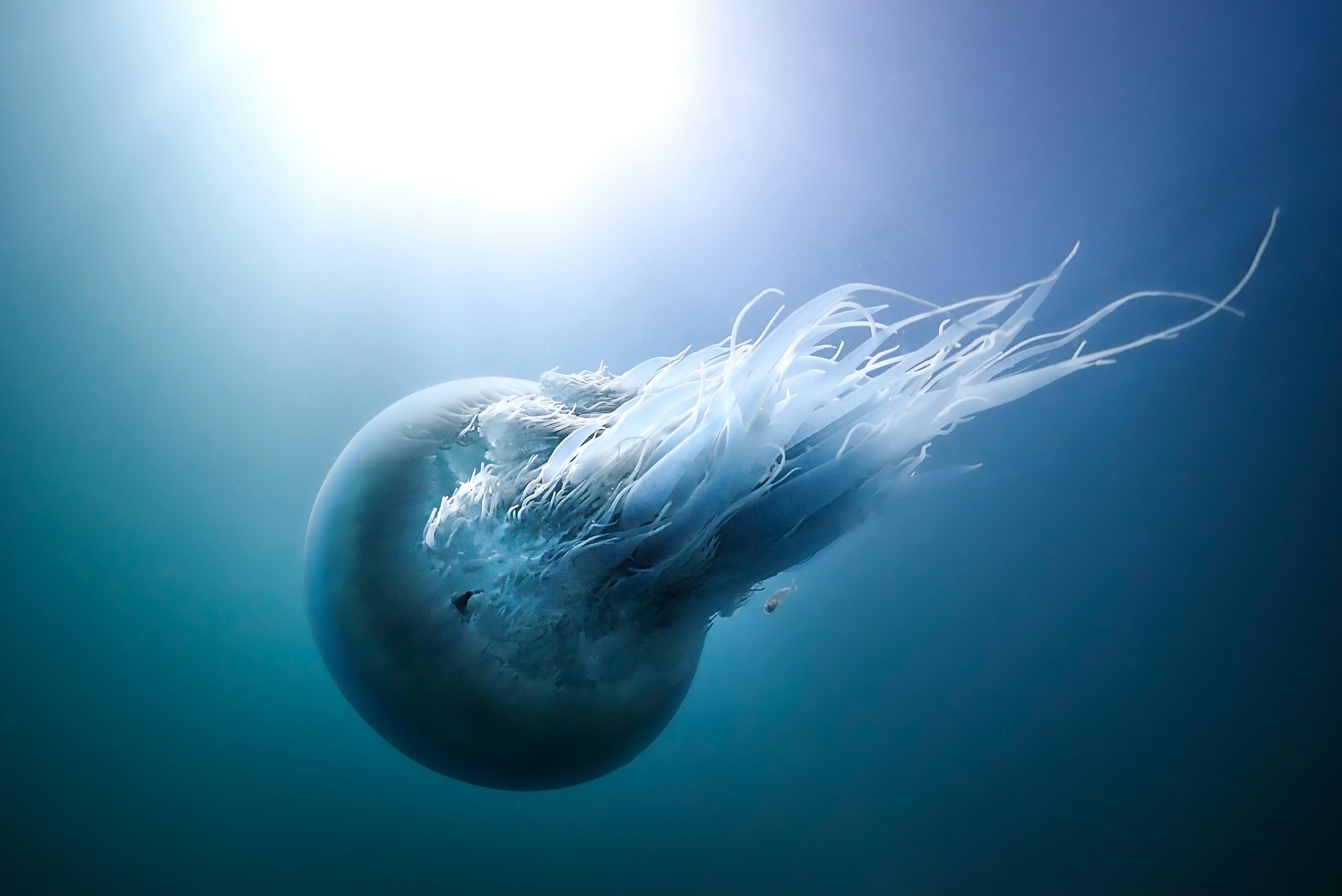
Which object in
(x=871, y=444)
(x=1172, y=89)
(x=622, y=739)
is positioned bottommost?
(x=622, y=739)

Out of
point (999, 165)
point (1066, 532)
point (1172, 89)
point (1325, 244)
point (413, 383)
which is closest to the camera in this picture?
point (999, 165)

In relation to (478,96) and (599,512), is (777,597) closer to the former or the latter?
(599,512)

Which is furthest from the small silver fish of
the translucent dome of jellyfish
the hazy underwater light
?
the hazy underwater light

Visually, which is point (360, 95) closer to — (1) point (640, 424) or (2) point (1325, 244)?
(1) point (640, 424)

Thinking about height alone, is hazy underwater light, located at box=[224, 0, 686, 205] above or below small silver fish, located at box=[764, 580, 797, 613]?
above

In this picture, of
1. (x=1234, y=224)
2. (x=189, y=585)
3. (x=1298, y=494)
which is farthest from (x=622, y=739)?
(x=1298, y=494)

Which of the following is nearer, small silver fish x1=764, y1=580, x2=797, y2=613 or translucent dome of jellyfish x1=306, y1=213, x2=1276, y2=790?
translucent dome of jellyfish x1=306, y1=213, x2=1276, y2=790

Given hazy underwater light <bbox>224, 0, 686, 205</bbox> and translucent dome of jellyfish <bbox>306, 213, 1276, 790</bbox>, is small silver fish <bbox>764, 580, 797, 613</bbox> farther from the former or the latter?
hazy underwater light <bbox>224, 0, 686, 205</bbox>

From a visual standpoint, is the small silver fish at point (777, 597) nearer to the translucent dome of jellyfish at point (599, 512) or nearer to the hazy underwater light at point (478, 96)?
the translucent dome of jellyfish at point (599, 512)
